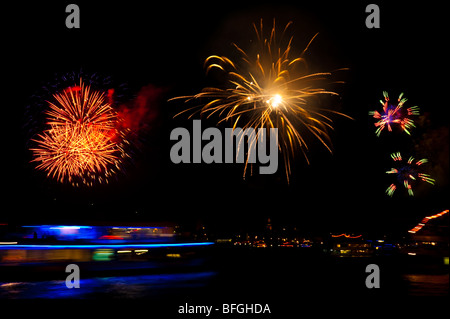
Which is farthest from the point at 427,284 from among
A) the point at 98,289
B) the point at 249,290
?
the point at 98,289

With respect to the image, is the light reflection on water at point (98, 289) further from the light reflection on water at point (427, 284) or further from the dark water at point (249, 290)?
the light reflection on water at point (427, 284)

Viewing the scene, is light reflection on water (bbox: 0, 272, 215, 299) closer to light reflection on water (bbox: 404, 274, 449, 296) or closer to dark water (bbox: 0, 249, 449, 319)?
dark water (bbox: 0, 249, 449, 319)

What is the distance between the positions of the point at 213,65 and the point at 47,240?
932cm

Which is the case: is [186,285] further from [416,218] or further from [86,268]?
[416,218]

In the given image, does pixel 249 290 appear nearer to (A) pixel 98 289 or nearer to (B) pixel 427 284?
(A) pixel 98 289

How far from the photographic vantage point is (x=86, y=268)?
18.3 m

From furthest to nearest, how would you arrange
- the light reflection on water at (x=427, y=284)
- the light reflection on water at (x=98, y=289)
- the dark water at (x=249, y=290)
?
the light reflection on water at (x=427, y=284) → the light reflection on water at (x=98, y=289) → the dark water at (x=249, y=290)

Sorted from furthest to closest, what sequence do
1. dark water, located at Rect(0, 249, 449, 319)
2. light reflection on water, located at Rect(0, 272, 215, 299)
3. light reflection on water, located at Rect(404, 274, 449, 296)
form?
1. light reflection on water, located at Rect(404, 274, 449, 296)
2. light reflection on water, located at Rect(0, 272, 215, 299)
3. dark water, located at Rect(0, 249, 449, 319)

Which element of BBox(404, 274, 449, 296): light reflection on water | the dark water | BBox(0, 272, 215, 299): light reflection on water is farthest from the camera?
BBox(404, 274, 449, 296): light reflection on water

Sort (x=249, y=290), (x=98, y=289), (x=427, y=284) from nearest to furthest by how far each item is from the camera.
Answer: (x=249, y=290) < (x=98, y=289) < (x=427, y=284)

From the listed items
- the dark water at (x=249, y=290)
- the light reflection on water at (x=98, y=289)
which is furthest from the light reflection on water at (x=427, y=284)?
the light reflection on water at (x=98, y=289)

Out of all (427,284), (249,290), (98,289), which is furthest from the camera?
(427,284)

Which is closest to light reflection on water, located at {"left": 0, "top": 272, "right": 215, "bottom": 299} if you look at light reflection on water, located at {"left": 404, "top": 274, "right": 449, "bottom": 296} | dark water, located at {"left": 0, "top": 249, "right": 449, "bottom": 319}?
dark water, located at {"left": 0, "top": 249, "right": 449, "bottom": 319}
